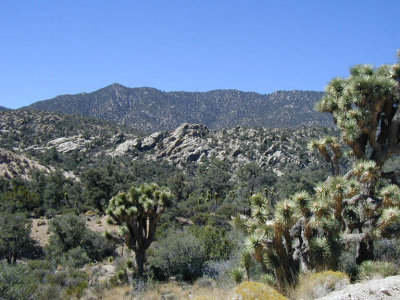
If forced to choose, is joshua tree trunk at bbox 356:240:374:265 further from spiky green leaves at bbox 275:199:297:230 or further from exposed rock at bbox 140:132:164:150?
exposed rock at bbox 140:132:164:150

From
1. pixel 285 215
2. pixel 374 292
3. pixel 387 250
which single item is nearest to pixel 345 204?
pixel 285 215

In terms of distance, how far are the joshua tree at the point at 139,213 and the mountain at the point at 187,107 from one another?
4069 inches

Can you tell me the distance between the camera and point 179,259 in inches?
571

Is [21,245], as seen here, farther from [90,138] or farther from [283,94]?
[283,94]

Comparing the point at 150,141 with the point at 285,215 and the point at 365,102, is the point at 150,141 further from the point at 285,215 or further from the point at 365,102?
the point at 285,215

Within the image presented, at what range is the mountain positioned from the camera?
123188 mm

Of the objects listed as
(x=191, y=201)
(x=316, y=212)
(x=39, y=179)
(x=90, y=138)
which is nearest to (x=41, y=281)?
(x=316, y=212)

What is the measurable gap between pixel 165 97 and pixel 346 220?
144 metres

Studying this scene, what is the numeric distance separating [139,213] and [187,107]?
13462 cm

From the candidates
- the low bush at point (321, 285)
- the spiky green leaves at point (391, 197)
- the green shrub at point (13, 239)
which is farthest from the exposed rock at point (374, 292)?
the green shrub at point (13, 239)

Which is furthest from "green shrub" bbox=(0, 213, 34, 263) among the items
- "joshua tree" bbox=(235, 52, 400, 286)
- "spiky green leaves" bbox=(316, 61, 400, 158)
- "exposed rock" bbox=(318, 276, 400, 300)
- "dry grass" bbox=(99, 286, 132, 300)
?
"exposed rock" bbox=(318, 276, 400, 300)

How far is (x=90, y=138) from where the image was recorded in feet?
256

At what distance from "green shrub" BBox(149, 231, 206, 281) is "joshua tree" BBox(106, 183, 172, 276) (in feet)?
3.10

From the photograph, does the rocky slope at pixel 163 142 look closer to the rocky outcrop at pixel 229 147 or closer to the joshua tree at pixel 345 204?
the rocky outcrop at pixel 229 147
